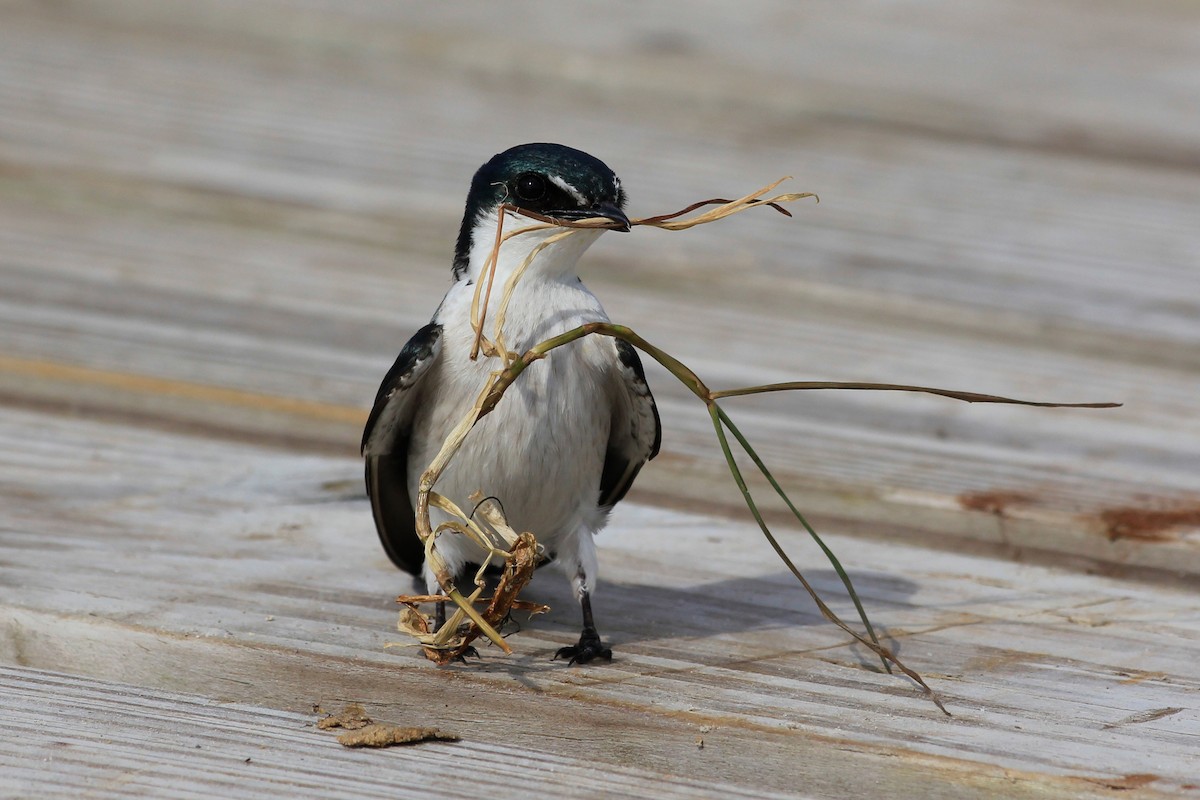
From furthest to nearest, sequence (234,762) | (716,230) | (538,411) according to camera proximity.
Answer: (716,230)
(538,411)
(234,762)

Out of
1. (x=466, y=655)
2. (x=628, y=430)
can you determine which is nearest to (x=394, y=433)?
(x=628, y=430)

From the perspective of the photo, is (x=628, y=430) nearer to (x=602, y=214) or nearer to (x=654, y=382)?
(x=602, y=214)

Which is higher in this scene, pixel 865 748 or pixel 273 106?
pixel 273 106

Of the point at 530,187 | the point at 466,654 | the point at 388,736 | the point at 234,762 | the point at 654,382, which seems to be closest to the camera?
the point at 234,762

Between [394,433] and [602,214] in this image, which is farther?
[394,433]

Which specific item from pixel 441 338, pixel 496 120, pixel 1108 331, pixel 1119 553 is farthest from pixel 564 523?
pixel 496 120

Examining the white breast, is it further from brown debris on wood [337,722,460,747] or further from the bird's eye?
brown debris on wood [337,722,460,747]

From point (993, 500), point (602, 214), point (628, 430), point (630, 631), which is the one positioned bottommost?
point (630, 631)

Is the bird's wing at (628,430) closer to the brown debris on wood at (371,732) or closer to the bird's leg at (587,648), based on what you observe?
the bird's leg at (587,648)

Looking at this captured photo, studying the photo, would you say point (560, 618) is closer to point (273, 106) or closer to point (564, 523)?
point (564, 523)
